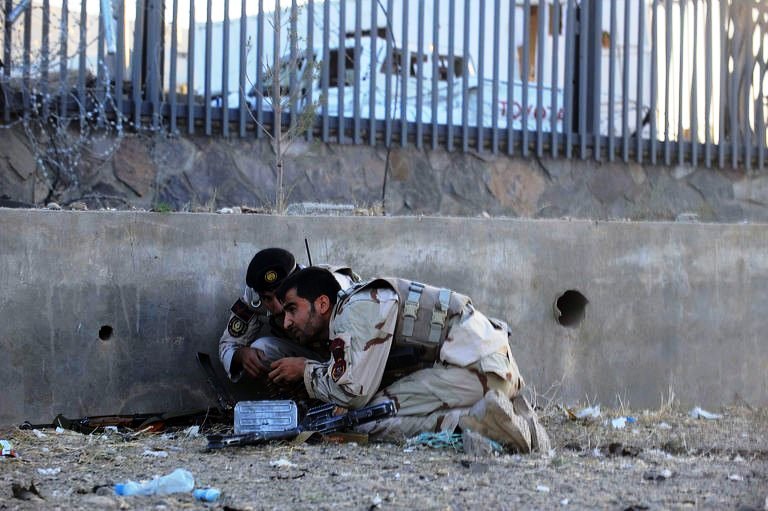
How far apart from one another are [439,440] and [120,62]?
3.87 meters

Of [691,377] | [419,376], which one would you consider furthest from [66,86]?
[691,377]

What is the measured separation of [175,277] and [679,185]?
493 centimetres

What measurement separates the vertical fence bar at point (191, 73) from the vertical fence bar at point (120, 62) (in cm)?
44

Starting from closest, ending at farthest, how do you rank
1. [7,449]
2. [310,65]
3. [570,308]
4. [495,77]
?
[7,449] < [570,308] < [310,65] < [495,77]

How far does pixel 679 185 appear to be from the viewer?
8.70 meters

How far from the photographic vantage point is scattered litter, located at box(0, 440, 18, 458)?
4.31 meters

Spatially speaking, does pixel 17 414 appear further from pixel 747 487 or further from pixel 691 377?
pixel 691 377

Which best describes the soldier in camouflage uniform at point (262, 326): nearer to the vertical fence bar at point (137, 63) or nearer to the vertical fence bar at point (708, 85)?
the vertical fence bar at point (137, 63)

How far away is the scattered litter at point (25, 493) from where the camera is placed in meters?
3.50

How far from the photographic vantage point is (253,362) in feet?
16.7

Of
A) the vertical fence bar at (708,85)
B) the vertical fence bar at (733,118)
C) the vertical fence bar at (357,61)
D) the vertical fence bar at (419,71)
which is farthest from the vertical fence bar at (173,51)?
the vertical fence bar at (733,118)

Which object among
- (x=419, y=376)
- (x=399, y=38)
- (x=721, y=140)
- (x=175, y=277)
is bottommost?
(x=419, y=376)

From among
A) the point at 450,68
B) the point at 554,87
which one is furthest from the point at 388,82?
the point at 554,87

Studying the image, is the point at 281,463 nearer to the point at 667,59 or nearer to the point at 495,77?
the point at 495,77
